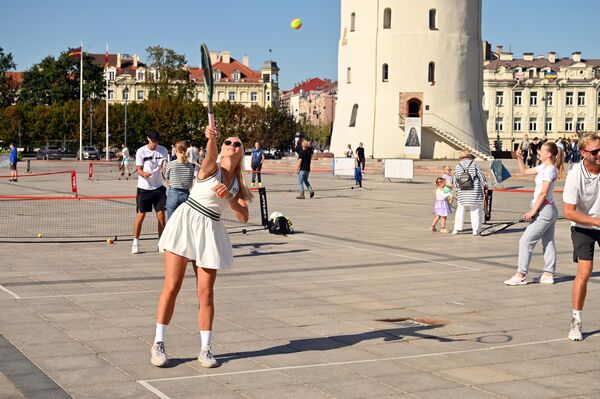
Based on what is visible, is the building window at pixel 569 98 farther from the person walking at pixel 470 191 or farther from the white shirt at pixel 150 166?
the white shirt at pixel 150 166

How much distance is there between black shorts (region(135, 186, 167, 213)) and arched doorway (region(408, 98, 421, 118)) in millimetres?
54823

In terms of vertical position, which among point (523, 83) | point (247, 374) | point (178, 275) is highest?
point (523, 83)

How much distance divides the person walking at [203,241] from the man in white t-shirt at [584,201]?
330 centimetres

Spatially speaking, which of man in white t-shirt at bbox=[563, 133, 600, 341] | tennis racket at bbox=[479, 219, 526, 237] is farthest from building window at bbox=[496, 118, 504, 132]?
man in white t-shirt at bbox=[563, 133, 600, 341]

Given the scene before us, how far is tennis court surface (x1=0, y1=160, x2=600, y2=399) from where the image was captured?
296 inches

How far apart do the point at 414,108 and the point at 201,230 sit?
62446 millimetres

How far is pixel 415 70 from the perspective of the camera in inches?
2702

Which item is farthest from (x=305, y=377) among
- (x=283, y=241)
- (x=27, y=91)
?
(x=27, y=91)

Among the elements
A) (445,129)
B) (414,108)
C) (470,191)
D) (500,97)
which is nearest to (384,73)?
(414,108)

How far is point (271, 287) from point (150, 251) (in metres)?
4.11

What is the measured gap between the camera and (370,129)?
70.0m

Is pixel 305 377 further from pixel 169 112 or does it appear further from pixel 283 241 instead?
pixel 169 112

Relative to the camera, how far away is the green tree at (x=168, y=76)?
391ft

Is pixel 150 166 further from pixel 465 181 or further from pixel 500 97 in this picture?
pixel 500 97
